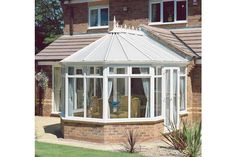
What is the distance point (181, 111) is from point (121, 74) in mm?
3590

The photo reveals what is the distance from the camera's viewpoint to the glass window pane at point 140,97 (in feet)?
38.5

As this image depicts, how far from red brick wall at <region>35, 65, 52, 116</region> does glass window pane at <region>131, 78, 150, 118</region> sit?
7.68m

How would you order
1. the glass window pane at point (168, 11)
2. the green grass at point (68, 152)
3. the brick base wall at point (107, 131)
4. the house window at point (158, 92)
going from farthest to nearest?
1. the glass window pane at point (168, 11)
2. the house window at point (158, 92)
3. the brick base wall at point (107, 131)
4. the green grass at point (68, 152)

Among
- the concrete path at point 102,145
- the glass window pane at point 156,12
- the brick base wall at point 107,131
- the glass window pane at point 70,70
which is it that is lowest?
the concrete path at point 102,145

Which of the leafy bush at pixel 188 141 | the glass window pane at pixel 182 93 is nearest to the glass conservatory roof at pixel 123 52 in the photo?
the glass window pane at pixel 182 93

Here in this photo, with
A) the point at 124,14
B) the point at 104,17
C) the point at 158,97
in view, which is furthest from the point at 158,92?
the point at 104,17

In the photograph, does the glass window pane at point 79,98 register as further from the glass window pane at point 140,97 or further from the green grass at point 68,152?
the green grass at point 68,152

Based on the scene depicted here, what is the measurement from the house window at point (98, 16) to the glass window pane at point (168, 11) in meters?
3.30

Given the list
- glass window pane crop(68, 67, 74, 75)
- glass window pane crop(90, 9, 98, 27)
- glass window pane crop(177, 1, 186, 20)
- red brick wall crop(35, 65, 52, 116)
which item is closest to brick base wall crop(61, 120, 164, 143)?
glass window pane crop(68, 67, 74, 75)

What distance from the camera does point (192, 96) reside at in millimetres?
15023

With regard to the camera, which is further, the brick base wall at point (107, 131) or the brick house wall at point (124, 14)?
the brick house wall at point (124, 14)

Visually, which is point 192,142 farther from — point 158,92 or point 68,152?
point 158,92
